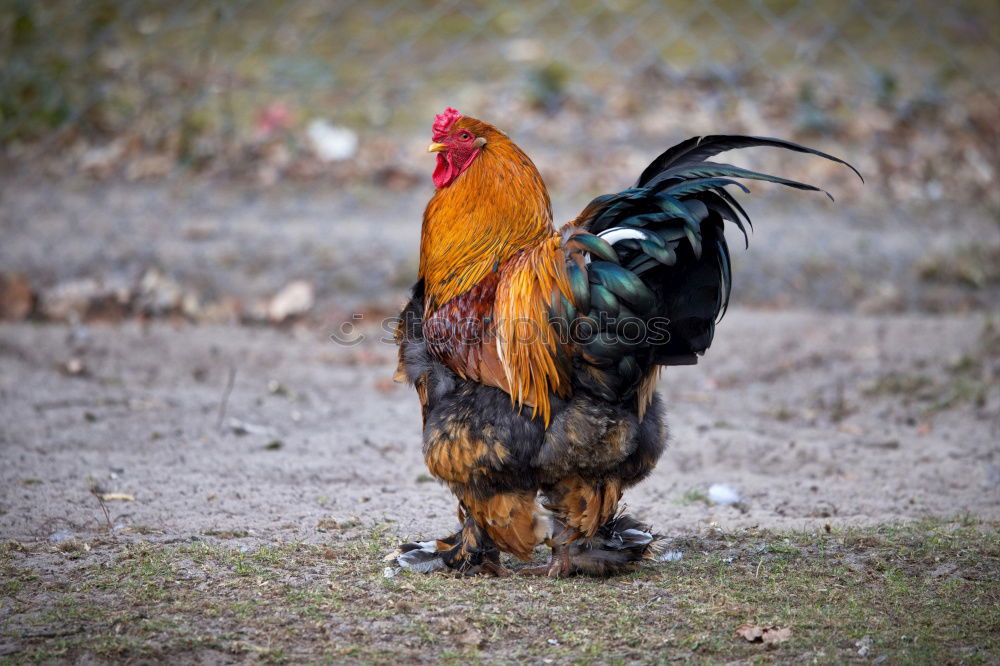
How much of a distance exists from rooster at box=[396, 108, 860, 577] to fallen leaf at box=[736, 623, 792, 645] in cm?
66

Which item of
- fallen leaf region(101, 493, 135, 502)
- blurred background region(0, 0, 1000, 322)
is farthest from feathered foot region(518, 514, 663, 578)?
blurred background region(0, 0, 1000, 322)

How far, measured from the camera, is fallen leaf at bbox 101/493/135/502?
162 inches

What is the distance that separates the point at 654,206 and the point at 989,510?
7.35 feet

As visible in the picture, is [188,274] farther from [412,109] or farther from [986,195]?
[986,195]

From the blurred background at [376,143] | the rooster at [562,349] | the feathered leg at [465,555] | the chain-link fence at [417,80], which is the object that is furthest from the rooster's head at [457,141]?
the chain-link fence at [417,80]

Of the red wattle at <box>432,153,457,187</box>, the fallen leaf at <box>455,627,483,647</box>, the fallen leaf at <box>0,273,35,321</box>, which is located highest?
the red wattle at <box>432,153,457,187</box>

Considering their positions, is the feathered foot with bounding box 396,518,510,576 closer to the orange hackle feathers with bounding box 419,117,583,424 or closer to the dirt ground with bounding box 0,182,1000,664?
the dirt ground with bounding box 0,182,1000,664

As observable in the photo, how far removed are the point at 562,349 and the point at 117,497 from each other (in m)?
2.12

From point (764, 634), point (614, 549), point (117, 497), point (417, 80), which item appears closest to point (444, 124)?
point (614, 549)

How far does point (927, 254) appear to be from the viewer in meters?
7.57

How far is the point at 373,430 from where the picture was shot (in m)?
5.31

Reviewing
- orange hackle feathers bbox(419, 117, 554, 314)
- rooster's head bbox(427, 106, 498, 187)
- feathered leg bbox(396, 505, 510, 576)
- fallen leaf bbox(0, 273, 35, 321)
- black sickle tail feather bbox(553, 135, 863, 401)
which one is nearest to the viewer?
black sickle tail feather bbox(553, 135, 863, 401)

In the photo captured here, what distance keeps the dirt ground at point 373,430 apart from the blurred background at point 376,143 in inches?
22.8

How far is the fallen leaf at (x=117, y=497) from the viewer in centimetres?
412
